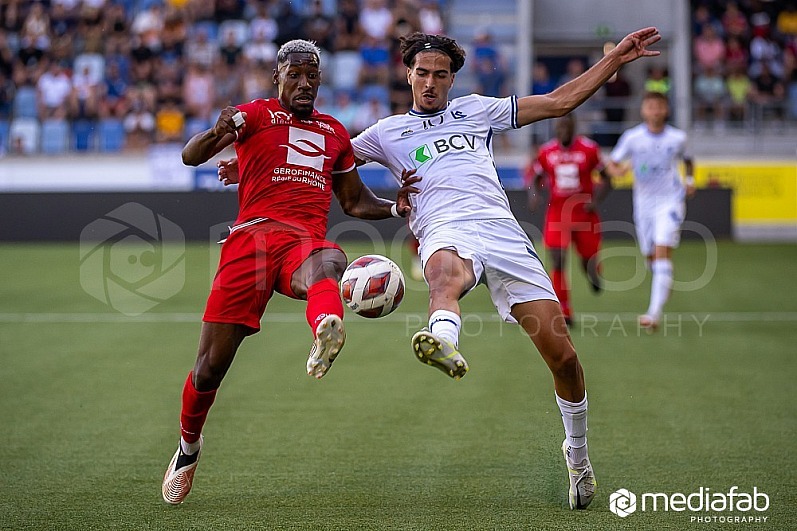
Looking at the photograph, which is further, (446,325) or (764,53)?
(764,53)

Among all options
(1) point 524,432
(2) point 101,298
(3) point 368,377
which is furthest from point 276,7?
(1) point 524,432

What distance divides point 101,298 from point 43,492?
9.15 meters

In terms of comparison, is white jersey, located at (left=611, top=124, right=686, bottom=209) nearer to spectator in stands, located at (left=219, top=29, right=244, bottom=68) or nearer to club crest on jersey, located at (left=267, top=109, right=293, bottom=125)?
club crest on jersey, located at (left=267, top=109, right=293, bottom=125)

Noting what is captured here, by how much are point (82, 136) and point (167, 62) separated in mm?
2888

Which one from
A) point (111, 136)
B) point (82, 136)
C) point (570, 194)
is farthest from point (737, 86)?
point (82, 136)

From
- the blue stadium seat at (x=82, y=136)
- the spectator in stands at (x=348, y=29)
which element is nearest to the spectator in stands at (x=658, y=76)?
the spectator in stands at (x=348, y=29)

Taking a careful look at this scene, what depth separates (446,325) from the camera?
15.5ft

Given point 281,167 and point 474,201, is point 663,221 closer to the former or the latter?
point 474,201

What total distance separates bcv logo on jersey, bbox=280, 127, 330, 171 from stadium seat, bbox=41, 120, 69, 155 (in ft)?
60.7

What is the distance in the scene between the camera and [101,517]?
16.1 ft

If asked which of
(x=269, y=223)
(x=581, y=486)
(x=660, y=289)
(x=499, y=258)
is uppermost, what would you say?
(x=269, y=223)

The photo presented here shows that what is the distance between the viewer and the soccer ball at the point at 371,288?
5.13 m

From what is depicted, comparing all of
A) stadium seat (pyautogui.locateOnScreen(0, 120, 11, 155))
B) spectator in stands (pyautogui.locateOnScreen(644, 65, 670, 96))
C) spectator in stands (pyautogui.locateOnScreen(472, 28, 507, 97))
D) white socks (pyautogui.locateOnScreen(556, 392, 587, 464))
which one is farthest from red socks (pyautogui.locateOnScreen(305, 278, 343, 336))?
stadium seat (pyautogui.locateOnScreen(0, 120, 11, 155))

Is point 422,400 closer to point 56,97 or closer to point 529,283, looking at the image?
point 529,283
